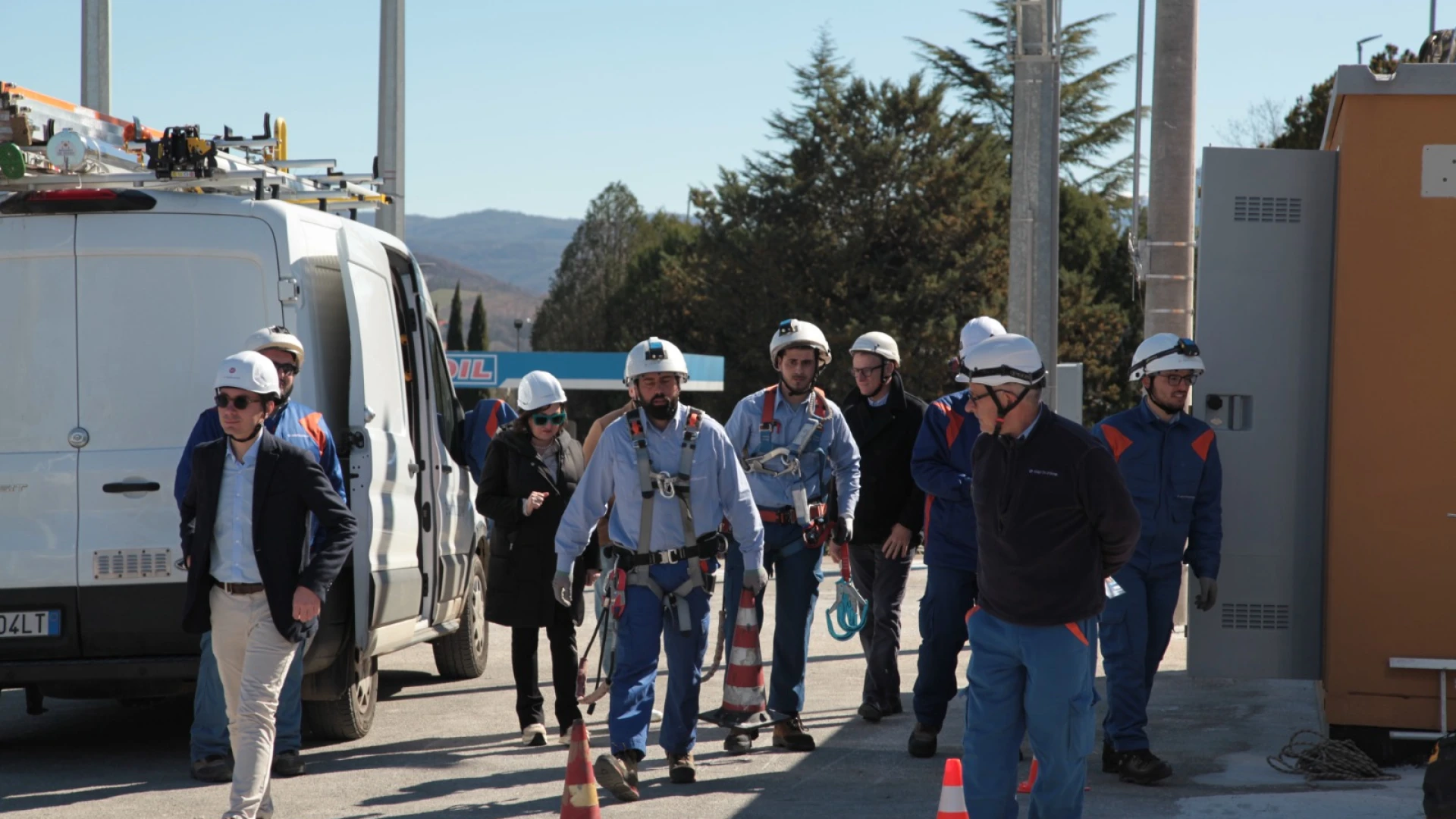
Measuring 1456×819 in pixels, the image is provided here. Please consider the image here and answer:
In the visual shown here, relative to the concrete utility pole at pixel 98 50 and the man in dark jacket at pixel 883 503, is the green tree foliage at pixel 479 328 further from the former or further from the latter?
the man in dark jacket at pixel 883 503

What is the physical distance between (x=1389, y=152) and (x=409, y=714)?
5788 millimetres

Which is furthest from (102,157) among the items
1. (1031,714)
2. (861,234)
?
(861,234)

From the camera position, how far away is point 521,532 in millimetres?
7840

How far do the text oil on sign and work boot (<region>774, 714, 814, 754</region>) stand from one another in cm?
1946

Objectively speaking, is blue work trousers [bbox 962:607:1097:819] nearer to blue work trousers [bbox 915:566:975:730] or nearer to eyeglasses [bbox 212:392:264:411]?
blue work trousers [bbox 915:566:975:730]

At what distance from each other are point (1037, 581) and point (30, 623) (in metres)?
4.39

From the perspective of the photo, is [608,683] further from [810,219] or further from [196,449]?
[810,219]

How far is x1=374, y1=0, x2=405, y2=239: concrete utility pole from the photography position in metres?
16.9

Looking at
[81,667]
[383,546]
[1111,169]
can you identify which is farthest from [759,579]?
[1111,169]

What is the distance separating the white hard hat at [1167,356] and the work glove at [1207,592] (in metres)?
0.92

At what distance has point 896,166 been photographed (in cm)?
4588

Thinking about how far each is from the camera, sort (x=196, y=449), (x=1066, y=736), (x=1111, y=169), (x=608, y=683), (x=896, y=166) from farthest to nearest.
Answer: (x=1111, y=169) < (x=896, y=166) < (x=608, y=683) < (x=196, y=449) < (x=1066, y=736)

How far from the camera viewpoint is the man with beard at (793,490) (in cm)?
758

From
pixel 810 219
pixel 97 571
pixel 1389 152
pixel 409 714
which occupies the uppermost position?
pixel 810 219
